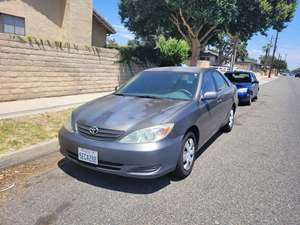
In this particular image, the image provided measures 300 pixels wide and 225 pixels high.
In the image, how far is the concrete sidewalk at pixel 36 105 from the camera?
269 inches

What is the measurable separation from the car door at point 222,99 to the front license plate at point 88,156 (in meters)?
2.78

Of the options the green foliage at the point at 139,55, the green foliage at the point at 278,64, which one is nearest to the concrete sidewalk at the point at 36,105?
the green foliage at the point at 139,55

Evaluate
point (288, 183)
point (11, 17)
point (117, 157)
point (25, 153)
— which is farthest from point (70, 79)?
point (288, 183)

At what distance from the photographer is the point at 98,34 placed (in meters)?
17.3

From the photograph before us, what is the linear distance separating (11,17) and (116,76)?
5.05 m

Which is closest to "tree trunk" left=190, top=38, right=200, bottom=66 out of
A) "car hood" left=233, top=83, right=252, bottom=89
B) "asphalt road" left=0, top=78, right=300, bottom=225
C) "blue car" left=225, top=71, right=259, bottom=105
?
"blue car" left=225, top=71, right=259, bottom=105

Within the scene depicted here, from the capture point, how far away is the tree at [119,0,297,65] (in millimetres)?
13797

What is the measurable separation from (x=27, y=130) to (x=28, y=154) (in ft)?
3.80

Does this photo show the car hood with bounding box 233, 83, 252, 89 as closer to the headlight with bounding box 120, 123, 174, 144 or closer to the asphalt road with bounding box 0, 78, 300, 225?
the asphalt road with bounding box 0, 78, 300, 225

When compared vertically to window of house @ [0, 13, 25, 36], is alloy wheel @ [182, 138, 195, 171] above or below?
below

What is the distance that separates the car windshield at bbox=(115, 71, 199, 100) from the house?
9.27m

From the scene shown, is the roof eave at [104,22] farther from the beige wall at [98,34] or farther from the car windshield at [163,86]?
the car windshield at [163,86]

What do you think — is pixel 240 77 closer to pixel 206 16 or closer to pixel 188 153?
pixel 206 16

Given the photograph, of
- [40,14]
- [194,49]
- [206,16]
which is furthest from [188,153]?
[194,49]
